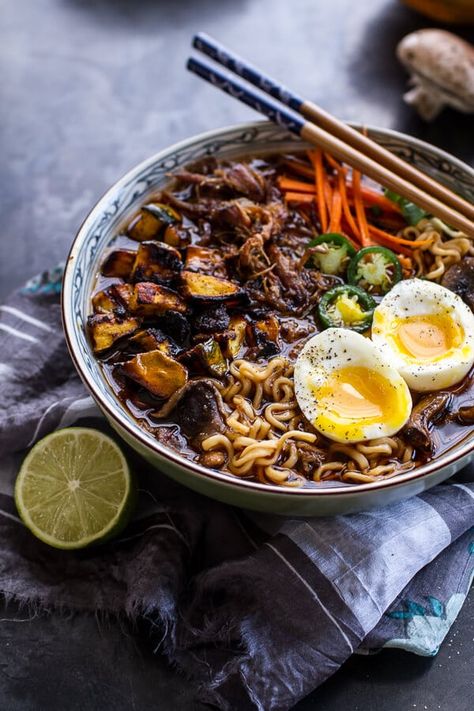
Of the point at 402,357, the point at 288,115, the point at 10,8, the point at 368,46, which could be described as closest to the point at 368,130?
the point at 288,115

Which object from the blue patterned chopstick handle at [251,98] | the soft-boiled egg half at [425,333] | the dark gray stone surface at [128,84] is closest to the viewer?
the soft-boiled egg half at [425,333]

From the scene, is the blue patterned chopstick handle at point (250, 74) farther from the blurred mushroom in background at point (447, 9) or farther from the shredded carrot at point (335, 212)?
the blurred mushroom in background at point (447, 9)

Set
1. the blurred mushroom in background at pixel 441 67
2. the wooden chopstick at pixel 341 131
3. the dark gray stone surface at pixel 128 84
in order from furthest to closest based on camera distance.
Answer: the dark gray stone surface at pixel 128 84 → the blurred mushroom in background at pixel 441 67 → the wooden chopstick at pixel 341 131

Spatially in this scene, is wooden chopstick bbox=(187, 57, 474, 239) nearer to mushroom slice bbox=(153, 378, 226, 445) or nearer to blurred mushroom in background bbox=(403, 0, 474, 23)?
mushroom slice bbox=(153, 378, 226, 445)

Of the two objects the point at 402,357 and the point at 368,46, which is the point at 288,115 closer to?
the point at 402,357

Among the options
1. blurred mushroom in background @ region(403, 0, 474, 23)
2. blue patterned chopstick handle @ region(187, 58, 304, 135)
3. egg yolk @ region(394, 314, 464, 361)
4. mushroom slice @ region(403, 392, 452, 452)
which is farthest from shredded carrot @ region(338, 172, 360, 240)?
blurred mushroom in background @ region(403, 0, 474, 23)

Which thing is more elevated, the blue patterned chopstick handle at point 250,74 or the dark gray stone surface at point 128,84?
the blue patterned chopstick handle at point 250,74

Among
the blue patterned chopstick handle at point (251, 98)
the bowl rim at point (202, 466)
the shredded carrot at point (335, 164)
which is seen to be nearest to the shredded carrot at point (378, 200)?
the shredded carrot at point (335, 164)
